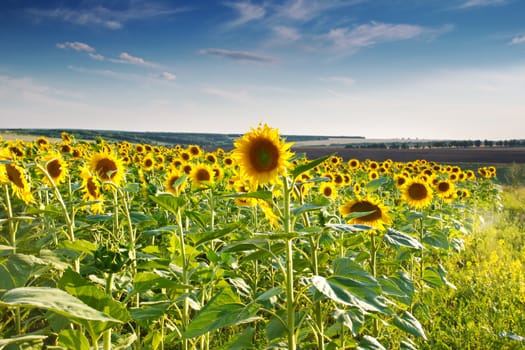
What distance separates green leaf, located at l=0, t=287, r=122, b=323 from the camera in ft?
2.06

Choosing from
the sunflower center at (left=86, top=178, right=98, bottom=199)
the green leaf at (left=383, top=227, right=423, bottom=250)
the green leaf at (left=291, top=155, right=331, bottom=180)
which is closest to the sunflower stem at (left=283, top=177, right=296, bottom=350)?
the green leaf at (left=291, top=155, right=331, bottom=180)

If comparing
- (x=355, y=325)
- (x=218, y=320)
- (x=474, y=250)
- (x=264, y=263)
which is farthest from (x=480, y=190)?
(x=218, y=320)

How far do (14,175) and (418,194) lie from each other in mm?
4002

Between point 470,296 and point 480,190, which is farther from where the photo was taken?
point 480,190

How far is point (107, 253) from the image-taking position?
4.57 ft

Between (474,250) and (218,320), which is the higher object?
(218,320)

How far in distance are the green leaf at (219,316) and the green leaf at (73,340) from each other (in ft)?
1.10

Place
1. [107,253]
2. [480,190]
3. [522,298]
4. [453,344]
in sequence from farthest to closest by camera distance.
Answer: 1. [480,190]
2. [522,298]
3. [453,344]
4. [107,253]

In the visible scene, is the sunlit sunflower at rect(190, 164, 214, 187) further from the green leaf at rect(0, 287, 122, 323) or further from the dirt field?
the dirt field

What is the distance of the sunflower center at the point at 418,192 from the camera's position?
4.65 metres

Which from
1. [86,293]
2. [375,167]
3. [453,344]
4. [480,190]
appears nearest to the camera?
[86,293]

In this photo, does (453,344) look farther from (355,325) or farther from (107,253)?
(107,253)

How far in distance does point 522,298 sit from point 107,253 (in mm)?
4234

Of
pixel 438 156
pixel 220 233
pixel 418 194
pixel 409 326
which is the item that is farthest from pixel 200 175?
pixel 438 156
